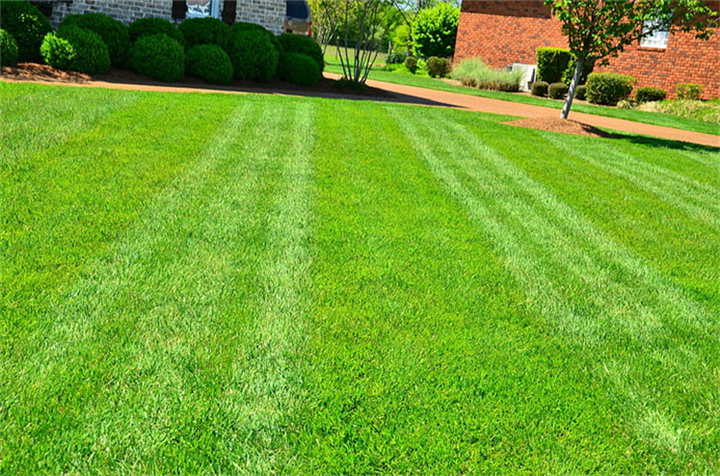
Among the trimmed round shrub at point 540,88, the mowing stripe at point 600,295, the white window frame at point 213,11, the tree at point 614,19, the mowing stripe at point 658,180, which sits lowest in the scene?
the mowing stripe at point 600,295

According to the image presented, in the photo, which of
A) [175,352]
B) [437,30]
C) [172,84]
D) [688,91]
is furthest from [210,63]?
[437,30]

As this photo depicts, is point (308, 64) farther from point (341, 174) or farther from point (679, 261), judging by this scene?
point (679, 261)

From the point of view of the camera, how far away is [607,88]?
2000 centimetres

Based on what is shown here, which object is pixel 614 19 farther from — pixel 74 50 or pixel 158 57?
pixel 74 50

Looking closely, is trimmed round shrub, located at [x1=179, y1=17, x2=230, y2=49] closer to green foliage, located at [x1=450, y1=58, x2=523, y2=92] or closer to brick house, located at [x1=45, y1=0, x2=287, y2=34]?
brick house, located at [x1=45, y1=0, x2=287, y2=34]

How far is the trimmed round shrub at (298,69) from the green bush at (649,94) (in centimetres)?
1304

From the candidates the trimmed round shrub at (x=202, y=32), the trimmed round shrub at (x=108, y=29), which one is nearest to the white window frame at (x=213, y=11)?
the trimmed round shrub at (x=202, y=32)

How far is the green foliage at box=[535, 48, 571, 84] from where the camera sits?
75.5 feet

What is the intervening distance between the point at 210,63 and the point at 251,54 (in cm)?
106

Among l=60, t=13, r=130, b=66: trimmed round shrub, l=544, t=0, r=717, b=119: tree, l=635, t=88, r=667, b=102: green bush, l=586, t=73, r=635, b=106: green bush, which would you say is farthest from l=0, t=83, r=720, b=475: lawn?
l=635, t=88, r=667, b=102: green bush

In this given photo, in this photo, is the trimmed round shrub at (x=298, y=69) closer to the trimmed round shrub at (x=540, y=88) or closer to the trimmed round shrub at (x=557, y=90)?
the trimmed round shrub at (x=557, y=90)

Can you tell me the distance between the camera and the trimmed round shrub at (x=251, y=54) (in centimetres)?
1286

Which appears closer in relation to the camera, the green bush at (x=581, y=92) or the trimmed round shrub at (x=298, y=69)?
the trimmed round shrub at (x=298, y=69)

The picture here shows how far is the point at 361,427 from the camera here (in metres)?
2.40
